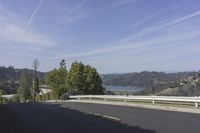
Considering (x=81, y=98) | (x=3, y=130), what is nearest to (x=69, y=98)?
(x=81, y=98)

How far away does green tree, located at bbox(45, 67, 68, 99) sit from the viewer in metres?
95.4

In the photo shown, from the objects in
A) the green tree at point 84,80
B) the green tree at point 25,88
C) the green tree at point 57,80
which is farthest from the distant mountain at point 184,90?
the green tree at point 25,88

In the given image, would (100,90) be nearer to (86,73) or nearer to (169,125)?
(86,73)

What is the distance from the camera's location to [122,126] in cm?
1666

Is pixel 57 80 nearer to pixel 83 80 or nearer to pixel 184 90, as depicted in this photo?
pixel 83 80

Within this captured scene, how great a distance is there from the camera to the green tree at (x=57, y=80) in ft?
313

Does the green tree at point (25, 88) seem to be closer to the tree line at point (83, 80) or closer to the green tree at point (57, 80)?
the green tree at point (57, 80)

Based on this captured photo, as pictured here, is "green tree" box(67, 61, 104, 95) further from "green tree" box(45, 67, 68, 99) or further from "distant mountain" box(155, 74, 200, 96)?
"distant mountain" box(155, 74, 200, 96)

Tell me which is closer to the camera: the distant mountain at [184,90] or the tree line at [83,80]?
the distant mountain at [184,90]

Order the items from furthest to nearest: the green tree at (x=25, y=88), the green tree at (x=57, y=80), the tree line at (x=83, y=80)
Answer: the green tree at (x=25, y=88), the green tree at (x=57, y=80), the tree line at (x=83, y=80)

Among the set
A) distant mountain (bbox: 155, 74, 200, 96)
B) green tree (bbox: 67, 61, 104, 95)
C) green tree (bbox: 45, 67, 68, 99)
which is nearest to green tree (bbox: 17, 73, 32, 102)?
green tree (bbox: 45, 67, 68, 99)

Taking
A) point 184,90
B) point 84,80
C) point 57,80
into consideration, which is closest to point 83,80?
point 84,80

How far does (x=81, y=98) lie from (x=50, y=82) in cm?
4787

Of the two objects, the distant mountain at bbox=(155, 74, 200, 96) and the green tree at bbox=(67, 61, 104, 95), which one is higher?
the green tree at bbox=(67, 61, 104, 95)
